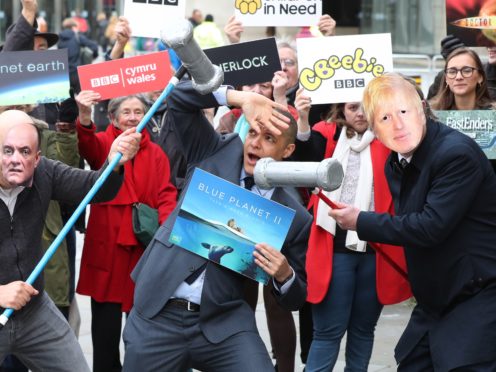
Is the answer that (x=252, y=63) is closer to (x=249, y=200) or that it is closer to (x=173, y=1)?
(x=173, y=1)

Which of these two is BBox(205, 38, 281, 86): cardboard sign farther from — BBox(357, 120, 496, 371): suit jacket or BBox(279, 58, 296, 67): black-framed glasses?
BBox(357, 120, 496, 371): suit jacket

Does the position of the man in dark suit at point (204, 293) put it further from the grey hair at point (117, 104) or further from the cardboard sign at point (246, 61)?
the grey hair at point (117, 104)

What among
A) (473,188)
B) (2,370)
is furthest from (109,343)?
(473,188)

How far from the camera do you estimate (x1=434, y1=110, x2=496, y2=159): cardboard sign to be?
6.13 m

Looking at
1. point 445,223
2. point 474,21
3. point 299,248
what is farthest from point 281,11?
point 445,223

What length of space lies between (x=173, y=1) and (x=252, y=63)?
1.22 meters

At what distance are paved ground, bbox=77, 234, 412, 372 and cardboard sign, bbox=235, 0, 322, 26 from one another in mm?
2207

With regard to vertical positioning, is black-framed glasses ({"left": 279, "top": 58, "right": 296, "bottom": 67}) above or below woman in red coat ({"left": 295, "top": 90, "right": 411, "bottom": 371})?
above

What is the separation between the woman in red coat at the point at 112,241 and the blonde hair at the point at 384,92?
Result: 88.5 inches

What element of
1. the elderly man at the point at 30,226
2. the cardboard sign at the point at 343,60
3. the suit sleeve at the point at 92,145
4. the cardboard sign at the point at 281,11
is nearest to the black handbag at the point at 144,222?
the suit sleeve at the point at 92,145

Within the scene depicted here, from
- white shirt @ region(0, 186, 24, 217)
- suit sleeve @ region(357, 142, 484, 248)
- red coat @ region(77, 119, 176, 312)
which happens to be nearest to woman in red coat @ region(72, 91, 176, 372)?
red coat @ region(77, 119, 176, 312)

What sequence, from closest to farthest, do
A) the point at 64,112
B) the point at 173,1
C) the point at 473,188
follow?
the point at 473,188 < the point at 64,112 < the point at 173,1

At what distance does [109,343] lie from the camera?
6.46 meters

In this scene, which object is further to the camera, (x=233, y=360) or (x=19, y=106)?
(x=19, y=106)
